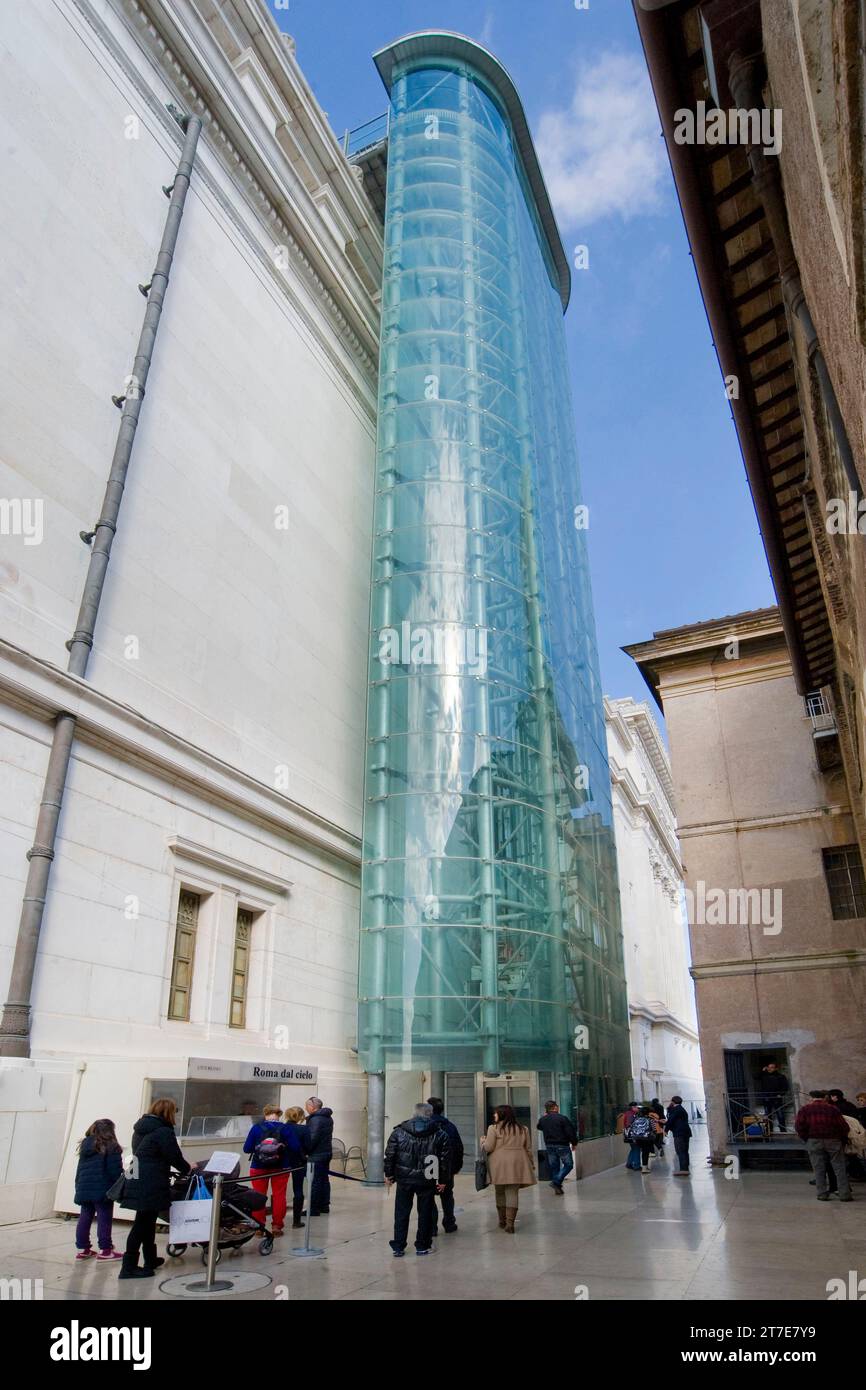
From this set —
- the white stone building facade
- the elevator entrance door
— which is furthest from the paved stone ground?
the elevator entrance door

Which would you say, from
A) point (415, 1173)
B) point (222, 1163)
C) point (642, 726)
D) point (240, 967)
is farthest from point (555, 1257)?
point (642, 726)

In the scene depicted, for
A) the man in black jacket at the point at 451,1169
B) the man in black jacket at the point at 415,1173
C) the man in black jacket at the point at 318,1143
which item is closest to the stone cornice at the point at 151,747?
the man in black jacket at the point at 318,1143

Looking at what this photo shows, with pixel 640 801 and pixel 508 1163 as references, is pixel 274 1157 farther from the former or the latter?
pixel 640 801

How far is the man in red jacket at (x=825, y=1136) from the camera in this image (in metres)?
12.9

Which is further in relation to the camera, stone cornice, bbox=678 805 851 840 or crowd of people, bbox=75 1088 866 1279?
stone cornice, bbox=678 805 851 840

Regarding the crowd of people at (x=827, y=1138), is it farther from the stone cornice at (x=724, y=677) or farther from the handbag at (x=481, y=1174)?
the stone cornice at (x=724, y=677)

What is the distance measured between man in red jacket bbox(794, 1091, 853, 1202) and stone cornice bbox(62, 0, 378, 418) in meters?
21.1

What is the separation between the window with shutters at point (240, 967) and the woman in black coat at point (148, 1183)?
7970mm

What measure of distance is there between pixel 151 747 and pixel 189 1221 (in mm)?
8000

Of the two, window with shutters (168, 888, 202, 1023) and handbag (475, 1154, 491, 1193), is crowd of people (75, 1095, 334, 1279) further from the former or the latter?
handbag (475, 1154, 491, 1193)

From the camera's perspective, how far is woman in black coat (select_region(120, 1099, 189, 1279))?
7.70 metres

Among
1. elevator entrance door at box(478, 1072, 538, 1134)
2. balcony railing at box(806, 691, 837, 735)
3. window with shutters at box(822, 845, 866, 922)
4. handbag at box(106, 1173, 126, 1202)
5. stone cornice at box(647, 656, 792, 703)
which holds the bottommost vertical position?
handbag at box(106, 1173, 126, 1202)

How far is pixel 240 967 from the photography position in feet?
54.9
